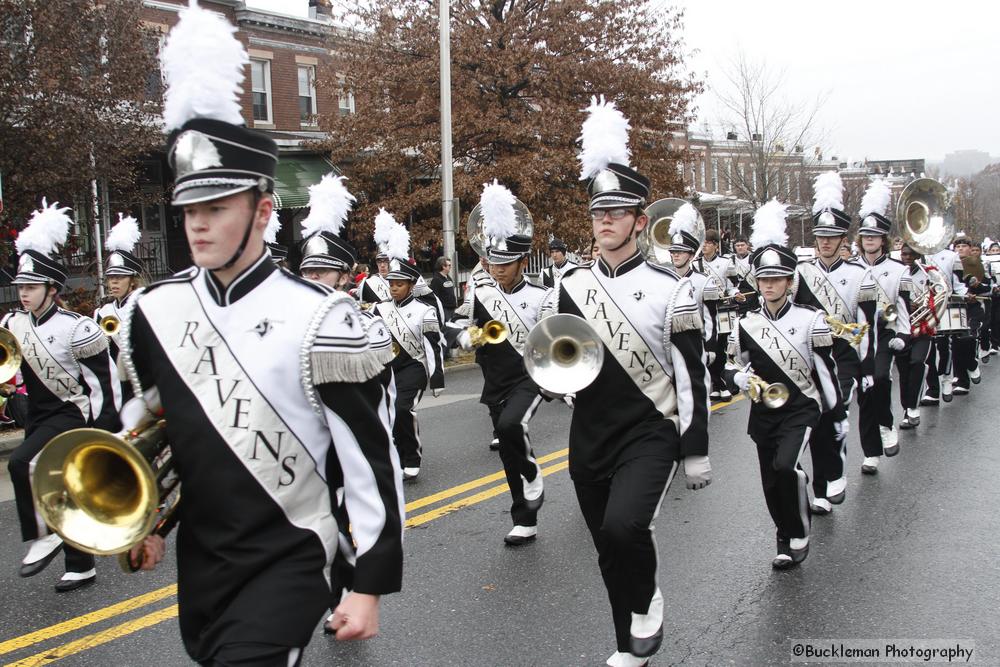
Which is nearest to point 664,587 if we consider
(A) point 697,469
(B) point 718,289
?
(A) point 697,469

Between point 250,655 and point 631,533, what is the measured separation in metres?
2.04

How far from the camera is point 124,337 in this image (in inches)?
112

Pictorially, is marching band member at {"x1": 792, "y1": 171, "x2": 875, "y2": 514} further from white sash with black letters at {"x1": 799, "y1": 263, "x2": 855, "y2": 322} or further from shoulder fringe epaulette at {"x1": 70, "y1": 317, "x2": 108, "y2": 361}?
shoulder fringe epaulette at {"x1": 70, "y1": 317, "x2": 108, "y2": 361}

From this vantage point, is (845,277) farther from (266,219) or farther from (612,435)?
(266,219)

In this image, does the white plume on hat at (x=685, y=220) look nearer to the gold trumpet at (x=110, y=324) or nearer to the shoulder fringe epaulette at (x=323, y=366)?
the gold trumpet at (x=110, y=324)

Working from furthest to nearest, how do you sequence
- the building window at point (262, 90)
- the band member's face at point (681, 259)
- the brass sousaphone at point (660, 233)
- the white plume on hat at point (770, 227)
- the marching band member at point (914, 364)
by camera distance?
the building window at point (262, 90) < the brass sousaphone at point (660, 233) < the band member's face at point (681, 259) < the marching band member at point (914, 364) < the white plume on hat at point (770, 227)

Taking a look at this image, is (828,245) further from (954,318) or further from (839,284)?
(954,318)

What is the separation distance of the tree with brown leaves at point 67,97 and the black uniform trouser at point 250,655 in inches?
545

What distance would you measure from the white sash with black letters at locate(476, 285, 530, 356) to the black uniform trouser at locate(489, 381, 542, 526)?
2.15ft

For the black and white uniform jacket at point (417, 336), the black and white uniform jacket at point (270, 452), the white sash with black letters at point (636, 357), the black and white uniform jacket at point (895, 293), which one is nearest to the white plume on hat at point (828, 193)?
the black and white uniform jacket at point (895, 293)

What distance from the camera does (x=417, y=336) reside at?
873 cm

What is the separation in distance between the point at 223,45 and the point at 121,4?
1615 cm

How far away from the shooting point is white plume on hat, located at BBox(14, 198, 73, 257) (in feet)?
21.7

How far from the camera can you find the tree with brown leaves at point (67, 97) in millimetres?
14719
